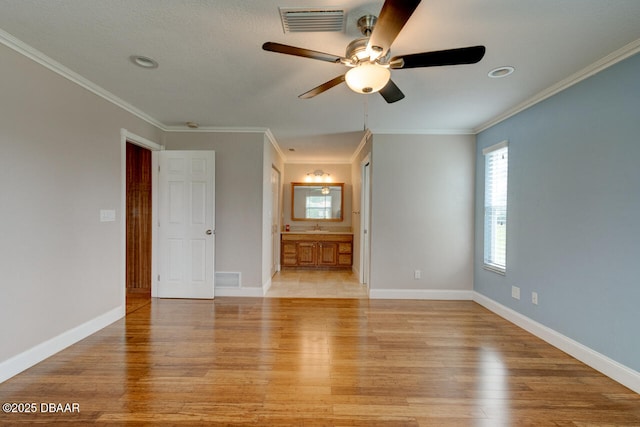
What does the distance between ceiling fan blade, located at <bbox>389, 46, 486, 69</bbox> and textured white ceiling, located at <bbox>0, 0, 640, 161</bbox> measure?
29 centimetres

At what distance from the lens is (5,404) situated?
6.20ft

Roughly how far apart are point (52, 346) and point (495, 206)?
486 centimetres

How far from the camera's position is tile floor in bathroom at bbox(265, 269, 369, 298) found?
4.46 meters

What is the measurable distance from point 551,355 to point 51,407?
3803 millimetres

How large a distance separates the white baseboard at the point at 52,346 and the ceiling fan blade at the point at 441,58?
3.37 m

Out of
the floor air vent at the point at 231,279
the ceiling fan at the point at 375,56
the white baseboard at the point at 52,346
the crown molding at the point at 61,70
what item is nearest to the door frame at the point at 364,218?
the floor air vent at the point at 231,279

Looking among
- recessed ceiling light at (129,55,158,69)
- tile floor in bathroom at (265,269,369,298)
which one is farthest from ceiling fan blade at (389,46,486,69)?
tile floor in bathroom at (265,269,369,298)

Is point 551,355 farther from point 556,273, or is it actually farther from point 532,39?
point 532,39

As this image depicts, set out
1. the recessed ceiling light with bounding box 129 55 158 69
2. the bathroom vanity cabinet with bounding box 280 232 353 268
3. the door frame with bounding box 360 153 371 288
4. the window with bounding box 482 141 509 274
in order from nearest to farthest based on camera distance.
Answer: the recessed ceiling light with bounding box 129 55 158 69 → the window with bounding box 482 141 509 274 → the door frame with bounding box 360 153 371 288 → the bathroom vanity cabinet with bounding box 280 232 353 268

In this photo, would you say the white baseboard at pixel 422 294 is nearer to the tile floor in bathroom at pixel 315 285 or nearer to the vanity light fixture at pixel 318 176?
the tile floor in bathroom at pixel 315 285

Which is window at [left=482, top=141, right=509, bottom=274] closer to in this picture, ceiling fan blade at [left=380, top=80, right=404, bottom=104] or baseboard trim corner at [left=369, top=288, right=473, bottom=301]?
baseboard trim corner at [left=369, top=288, right=473, bottom=301]

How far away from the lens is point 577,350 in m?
2.58

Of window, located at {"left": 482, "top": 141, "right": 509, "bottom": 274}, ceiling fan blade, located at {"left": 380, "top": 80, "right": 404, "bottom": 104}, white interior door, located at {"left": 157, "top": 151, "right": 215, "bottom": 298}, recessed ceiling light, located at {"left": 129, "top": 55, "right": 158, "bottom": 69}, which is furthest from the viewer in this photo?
white interior door, located at {"left": 157, "top": 151, "right": 215, "bottom": 298}

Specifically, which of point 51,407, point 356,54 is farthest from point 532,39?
point 51,407
